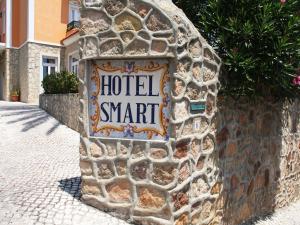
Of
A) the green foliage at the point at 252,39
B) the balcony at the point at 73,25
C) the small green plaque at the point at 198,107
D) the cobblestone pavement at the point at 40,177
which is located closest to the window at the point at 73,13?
the balcony at the point at 73,25

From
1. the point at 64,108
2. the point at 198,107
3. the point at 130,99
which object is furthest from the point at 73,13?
the point at 198,107

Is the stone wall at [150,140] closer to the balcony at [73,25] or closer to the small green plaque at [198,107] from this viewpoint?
the small green plaque at [198,107]

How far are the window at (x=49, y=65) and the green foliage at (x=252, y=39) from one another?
1525 centimetres

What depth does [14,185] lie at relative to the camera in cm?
530

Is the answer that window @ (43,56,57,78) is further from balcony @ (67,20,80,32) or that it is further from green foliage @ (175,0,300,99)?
green foliage @ (175,0,300,99)

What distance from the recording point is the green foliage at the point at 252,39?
16.3 ft

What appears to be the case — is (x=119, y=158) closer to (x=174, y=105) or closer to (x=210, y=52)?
(x=174, y=105)

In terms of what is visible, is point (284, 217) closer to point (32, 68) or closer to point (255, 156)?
point (255, 156)

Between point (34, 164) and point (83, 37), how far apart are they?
3.20 m

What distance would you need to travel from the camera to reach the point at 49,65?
63.4 ft

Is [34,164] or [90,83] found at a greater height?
[90,83]

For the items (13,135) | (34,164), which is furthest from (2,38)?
(34,164)

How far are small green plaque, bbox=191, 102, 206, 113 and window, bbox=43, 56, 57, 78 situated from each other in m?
15.8

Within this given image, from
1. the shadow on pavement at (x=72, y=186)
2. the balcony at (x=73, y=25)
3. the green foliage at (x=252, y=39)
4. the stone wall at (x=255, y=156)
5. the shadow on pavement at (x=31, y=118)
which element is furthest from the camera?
the balcony at (x=73, y=25)
